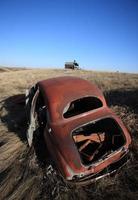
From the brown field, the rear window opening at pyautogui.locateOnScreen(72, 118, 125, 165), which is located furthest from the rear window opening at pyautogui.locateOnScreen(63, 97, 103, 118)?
the brown field

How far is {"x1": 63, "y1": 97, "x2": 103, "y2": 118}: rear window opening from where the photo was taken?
5.35 meters

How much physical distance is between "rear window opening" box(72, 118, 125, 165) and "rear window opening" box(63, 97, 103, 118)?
444mm

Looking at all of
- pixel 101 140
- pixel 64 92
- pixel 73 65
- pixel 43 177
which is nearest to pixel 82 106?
pixel 64 92

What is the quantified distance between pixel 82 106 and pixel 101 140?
120cm

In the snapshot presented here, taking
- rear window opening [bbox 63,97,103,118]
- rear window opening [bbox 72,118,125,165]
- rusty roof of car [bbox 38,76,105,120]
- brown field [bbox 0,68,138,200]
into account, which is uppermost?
rusty roof of car [bbox 38,76,105,120]

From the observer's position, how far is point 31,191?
4.34 metres

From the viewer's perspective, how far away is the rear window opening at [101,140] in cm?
460

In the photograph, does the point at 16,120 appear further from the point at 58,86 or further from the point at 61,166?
the point at 61,166

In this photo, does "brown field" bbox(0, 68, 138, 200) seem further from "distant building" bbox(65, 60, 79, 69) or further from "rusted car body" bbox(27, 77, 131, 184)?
"distant building" bbox(65, 60, 79, 69)

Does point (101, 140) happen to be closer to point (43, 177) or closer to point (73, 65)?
point (43, 177)

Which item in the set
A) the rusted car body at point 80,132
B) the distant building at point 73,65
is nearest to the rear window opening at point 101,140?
the rusted car body at point 80,132

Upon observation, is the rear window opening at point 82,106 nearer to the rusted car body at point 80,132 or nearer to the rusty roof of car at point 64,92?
the rusted car body at point 80,132

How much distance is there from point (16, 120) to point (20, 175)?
138 inches

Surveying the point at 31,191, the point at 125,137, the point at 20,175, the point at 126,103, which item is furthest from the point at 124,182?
the point at 126,103
